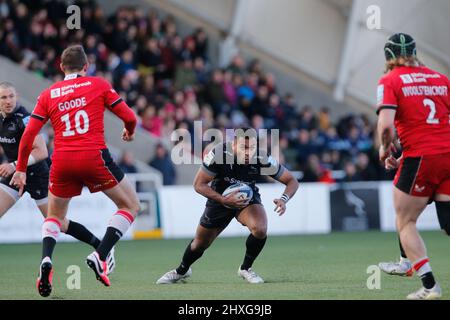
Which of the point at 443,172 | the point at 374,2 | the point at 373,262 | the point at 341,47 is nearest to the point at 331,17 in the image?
the point at 341,47

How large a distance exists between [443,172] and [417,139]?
378 millimetres

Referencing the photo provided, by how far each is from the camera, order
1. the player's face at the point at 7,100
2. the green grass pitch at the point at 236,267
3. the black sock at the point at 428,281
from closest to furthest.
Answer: the black sock at the point at 428,281
the green grass pitch at the point at 236,267
the player's face at the point at 7,100

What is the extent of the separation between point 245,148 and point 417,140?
2541 millimetres

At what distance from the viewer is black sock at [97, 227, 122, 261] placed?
9.39 meters

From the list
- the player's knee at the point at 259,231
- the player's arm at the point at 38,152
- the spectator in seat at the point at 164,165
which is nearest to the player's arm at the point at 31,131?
the player's arm at the point at 38,152

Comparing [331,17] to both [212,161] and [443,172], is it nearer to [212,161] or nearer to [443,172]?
[212,161]

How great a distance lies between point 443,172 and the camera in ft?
27.6

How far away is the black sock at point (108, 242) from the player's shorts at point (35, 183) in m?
2.23

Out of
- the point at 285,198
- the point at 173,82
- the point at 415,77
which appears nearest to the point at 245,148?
the point at 285,198

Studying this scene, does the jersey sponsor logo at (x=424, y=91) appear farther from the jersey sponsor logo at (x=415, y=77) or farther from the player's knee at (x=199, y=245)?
the player's knee at (x=199, y=245)

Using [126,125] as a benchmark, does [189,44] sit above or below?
above

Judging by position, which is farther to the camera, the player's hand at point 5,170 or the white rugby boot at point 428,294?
the player's hand at point 5,170

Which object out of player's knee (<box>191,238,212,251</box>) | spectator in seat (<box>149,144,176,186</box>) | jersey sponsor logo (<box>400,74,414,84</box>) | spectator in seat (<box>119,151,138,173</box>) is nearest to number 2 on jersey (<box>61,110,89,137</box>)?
player's knee (<box>191,238,212,251</box>)

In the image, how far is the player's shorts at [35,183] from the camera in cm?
1151
